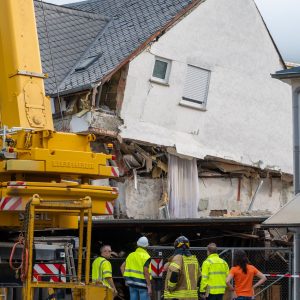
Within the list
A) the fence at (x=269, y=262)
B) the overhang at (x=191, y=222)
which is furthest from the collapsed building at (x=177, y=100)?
the fence at (x=269, y=262)

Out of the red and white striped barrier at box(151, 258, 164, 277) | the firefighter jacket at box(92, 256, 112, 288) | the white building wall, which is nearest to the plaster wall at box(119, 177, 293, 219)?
the white building wall

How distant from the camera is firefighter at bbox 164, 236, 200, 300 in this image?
17891mm

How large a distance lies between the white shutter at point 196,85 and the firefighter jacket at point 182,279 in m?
14.2

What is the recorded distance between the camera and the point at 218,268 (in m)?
18.6

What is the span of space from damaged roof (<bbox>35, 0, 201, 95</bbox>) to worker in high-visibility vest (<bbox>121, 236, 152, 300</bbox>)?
10.2 metres

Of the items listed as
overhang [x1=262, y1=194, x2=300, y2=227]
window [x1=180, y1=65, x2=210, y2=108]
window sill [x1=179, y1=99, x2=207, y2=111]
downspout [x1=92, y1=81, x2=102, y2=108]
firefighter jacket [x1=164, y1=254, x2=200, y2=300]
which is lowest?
firefighter jacket [x1=164, y1=254, x2=200, y2=300]

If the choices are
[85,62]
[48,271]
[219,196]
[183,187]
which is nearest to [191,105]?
[183,187]

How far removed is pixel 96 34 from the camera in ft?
108

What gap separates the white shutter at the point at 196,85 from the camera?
105ft

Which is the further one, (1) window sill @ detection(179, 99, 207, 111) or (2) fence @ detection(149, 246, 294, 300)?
(1) window sill @ detection(179, 99, 207, 111)

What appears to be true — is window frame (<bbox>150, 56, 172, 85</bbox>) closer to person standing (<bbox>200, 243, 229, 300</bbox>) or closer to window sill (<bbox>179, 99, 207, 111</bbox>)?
window sill (<bbox>179, 99, 207, 111</bbox>)

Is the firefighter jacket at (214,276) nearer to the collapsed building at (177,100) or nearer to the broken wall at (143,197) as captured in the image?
the collapsed building at (177,100)

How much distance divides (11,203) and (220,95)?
1722cm

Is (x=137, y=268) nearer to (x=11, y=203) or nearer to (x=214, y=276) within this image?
(x=214, y=276)
